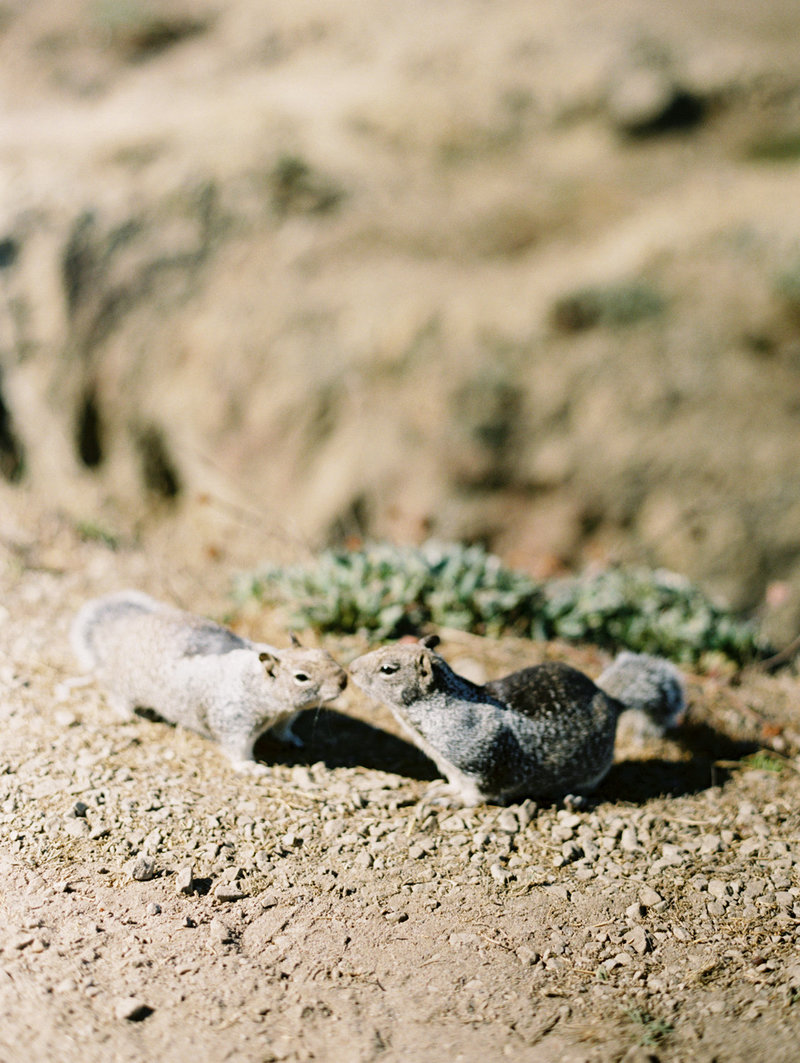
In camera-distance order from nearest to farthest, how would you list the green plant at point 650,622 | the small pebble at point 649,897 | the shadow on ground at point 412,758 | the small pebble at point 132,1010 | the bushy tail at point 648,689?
the small pebble at point 132,1010 < the small pebble at point 649,897 < the shadow on ground at point 412,758 < the bushy tail at point 648,689 < the green plant at point 650,622

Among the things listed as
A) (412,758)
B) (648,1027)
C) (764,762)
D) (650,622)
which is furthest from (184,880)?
(650,622)

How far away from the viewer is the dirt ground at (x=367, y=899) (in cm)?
275

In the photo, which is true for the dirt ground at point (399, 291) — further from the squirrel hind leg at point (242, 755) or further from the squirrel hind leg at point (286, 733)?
the squirrel hind leg at point (242, 755)

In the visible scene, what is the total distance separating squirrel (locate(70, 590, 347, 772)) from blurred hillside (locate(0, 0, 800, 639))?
263 cm

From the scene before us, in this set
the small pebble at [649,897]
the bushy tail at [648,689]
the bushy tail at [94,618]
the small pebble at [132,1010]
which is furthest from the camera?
A: the bushy tail at [94,618]

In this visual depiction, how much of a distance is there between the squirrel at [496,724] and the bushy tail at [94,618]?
1.59 metres

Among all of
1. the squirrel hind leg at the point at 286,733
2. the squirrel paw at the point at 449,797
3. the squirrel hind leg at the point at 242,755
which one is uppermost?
the squirrel hind leg at the point at 242,755

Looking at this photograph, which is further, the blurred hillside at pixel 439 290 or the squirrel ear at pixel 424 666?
the blurred hillside at pixel 439 290

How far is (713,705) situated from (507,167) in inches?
184

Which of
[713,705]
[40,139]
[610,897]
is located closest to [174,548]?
[40,139]

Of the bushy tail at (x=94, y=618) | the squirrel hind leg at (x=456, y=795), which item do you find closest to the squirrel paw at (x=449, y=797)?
Answer: the squirrel hind leg at (x=456, y=795)

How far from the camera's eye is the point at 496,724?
4.01m

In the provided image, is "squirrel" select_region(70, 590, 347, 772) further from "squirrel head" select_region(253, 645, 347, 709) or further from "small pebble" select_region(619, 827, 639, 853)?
"small pebble" select_region(619, 827, 639, 853)

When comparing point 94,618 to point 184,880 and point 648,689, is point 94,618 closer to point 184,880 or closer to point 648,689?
point 184,880
